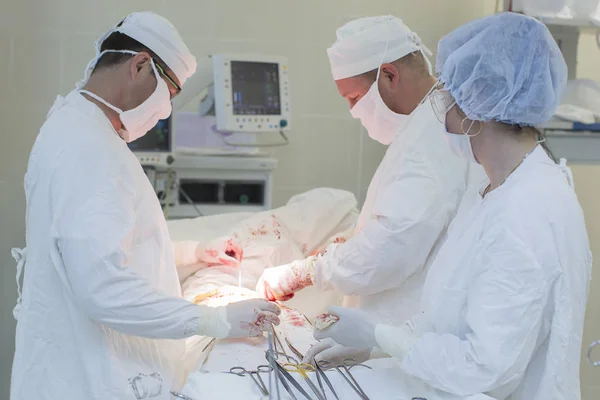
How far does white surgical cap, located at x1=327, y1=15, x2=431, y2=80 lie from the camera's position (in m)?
2.00

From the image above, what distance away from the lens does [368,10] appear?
3.45 meters

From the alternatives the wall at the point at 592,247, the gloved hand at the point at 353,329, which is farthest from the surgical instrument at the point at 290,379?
the wall at the point at 592,247

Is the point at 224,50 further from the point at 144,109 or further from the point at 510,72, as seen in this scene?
the point at 510,72

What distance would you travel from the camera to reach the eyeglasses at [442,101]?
58.0 inches

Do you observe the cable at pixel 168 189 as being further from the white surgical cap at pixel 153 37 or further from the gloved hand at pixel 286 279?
the white surgical cap at pixel 153 37

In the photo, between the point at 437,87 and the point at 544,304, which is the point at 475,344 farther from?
the point at 437,87

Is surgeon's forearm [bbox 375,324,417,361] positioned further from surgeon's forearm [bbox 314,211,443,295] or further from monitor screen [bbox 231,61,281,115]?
monitor screen [bbox 231,61,281,115]

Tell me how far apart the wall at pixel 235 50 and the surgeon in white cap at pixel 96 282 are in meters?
1.76

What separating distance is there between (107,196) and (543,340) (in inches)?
37.0

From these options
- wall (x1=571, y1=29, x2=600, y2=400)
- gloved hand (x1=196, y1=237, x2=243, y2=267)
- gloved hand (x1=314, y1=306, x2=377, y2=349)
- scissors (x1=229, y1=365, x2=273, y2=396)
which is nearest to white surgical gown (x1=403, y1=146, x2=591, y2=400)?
gloved hand (x1=314, y1=306, x2=377, y2=349)

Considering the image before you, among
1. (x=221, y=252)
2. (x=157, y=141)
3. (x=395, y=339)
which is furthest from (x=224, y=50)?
(x=395, y=339)

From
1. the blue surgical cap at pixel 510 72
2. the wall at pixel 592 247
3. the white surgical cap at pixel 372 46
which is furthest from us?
the wall at pixel 592 247

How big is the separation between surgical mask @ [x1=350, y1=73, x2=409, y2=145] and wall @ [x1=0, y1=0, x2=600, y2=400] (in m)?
1.36

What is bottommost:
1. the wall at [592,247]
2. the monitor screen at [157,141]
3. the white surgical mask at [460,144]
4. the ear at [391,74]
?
the wall at [592,247]
